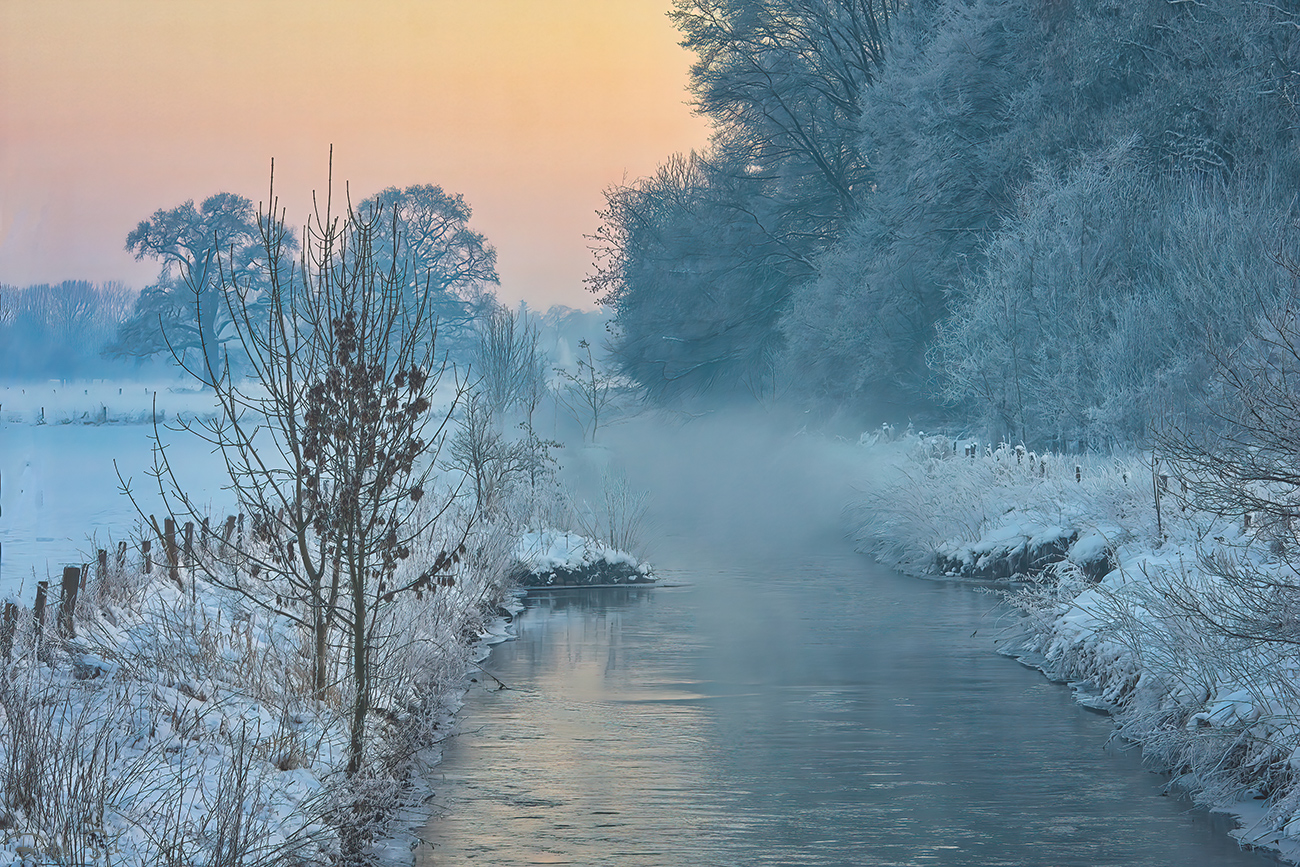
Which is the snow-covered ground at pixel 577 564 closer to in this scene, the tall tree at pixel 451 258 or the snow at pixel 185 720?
the snow at pixel 185 720

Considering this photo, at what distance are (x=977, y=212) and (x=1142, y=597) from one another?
70.4 ft

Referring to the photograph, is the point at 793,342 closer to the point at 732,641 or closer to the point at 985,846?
the point at 732,641

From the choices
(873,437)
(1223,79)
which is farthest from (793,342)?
(1223,79)

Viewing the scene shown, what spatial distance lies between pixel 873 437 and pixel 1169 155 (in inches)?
402

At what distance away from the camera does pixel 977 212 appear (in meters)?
31.5

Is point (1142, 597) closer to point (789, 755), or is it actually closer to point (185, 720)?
point (789, 755)

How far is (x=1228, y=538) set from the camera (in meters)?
13.6

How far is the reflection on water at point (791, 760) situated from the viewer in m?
8.28

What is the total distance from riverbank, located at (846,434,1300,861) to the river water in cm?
36

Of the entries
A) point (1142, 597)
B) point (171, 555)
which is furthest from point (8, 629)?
point (1142, 597)

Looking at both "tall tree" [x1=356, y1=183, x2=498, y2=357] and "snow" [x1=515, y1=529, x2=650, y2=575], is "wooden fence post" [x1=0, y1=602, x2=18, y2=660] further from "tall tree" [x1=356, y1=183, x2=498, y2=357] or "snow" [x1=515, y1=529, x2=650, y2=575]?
"tall tree" [x1=356, y1=183, x2=498, y2=357]

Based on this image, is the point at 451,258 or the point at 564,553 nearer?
the point at 564,553

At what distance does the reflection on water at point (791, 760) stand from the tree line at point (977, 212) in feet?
27.9

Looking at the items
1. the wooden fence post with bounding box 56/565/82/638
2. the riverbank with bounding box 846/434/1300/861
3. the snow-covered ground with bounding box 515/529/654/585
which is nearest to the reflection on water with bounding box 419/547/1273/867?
the riverbank with bounding box 846/434/1300/861
